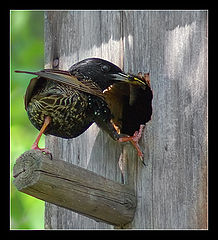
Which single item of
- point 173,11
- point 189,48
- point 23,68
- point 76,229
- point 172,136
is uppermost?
point 23,68

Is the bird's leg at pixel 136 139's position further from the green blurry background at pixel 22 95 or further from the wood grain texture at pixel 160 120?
the green blurry background at pixel 22 95

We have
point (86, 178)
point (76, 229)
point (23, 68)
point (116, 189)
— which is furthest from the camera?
point (23, 68)

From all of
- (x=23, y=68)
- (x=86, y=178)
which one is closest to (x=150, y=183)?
(x=86, y=178)

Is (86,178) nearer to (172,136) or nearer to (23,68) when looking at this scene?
(172,136)

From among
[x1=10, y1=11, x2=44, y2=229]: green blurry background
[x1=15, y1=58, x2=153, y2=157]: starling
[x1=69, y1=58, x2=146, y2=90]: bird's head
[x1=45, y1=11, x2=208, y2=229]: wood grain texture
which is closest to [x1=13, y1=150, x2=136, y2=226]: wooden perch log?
[x1=45, y1=11, x2=208, y2=229]: wood grain texture

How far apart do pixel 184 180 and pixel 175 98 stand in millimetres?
461

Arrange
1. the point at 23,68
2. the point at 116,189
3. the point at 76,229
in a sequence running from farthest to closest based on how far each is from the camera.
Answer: the point at 23,68 < the point at 76,229 < the point at 116,189

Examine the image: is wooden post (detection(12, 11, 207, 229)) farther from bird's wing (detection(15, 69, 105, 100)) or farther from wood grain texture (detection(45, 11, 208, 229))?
bird's wing (detection(15, 69, 105, 100))

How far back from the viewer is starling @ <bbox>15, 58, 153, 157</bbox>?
3182 millimetres

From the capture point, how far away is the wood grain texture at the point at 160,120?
10.1 ft

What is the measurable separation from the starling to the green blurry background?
1.25 m

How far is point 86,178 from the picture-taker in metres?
3.07

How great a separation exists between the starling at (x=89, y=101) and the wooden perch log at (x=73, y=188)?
1.03 feet

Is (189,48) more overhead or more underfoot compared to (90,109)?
more overhead
